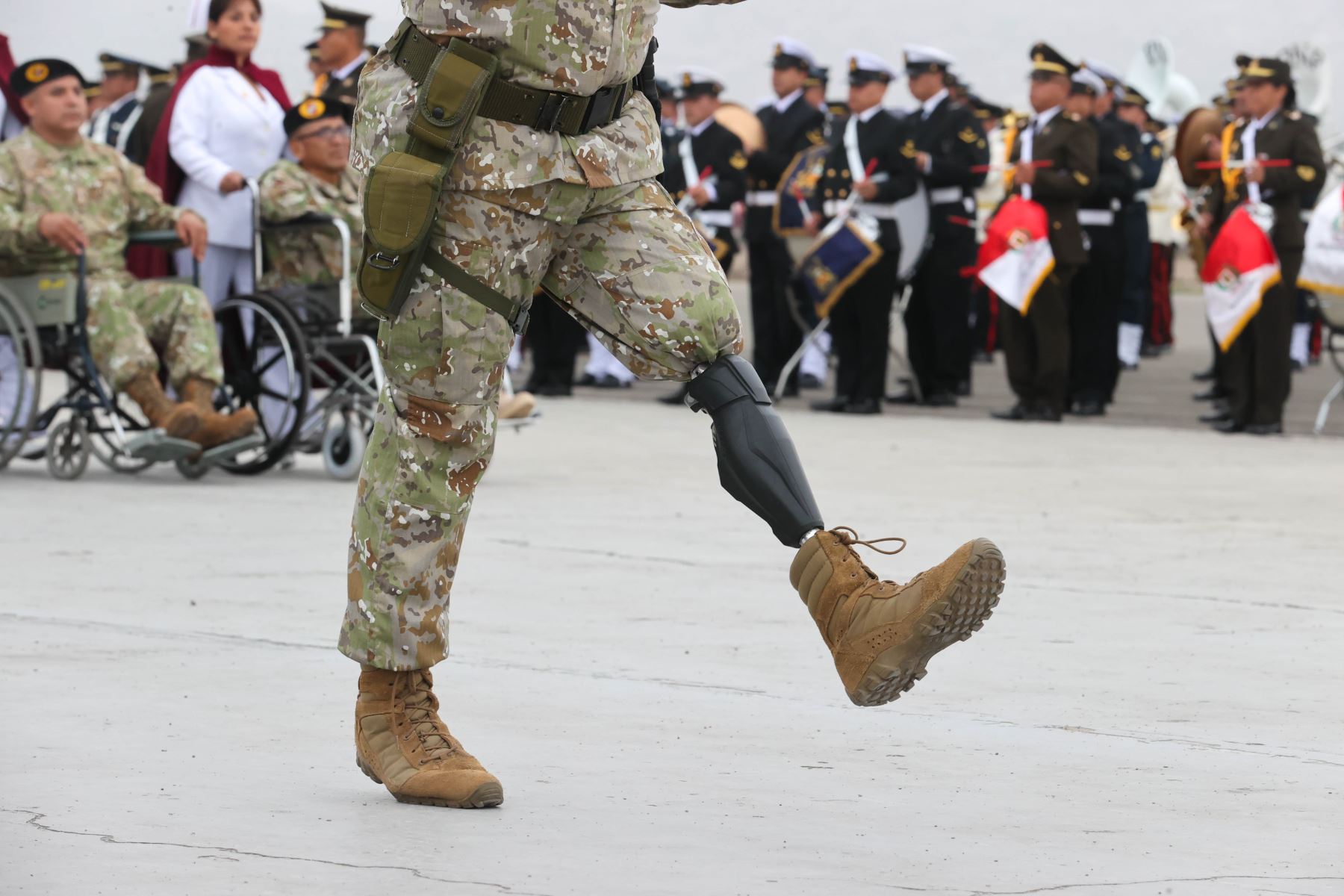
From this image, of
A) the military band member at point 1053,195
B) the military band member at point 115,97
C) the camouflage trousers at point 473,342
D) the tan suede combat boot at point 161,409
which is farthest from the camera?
the military band member at point 115,97

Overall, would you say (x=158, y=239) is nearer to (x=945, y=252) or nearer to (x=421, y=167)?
(x=421, y=167)

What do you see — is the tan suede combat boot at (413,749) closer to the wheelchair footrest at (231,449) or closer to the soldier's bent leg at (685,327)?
the soldier's bent leg at (685,327)

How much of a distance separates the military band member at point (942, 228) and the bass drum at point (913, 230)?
11cm

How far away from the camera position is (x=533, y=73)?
3535 millimetres

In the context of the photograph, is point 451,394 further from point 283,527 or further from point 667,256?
point 283,527

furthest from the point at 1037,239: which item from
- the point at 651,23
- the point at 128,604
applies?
the point at 651,23

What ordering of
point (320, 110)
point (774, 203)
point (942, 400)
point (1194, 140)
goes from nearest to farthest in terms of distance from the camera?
point (320, 110), point (1194, 140), point (942, 400), point (774, 203)

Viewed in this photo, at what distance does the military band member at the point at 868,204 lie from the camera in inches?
488

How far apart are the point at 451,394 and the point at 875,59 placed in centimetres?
926

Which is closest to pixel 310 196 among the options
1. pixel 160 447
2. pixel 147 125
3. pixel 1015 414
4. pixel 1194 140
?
pixel 160 447

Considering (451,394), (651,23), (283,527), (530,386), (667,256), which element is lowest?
(530,386)

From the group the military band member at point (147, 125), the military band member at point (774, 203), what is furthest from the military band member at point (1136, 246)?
the military band member at point (147, 125)

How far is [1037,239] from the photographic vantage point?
1222cm

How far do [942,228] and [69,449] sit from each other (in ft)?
19.4
